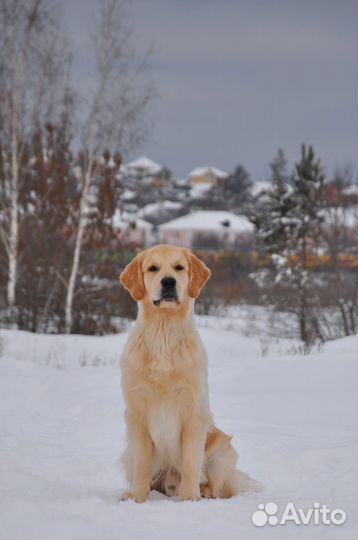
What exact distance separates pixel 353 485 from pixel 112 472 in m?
1.83

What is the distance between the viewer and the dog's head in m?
3.82

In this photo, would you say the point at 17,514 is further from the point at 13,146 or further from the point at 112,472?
the point at 13,146

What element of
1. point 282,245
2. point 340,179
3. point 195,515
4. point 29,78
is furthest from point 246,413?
point 340,179

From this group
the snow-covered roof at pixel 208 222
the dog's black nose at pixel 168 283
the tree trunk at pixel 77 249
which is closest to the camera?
the dog's black nose at pixel 168 283

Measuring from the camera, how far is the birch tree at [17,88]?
17.4 meters

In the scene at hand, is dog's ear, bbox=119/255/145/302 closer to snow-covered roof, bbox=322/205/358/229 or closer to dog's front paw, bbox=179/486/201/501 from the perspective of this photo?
dog's front paw, bbox=179/486/201/501

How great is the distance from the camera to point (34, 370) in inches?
386

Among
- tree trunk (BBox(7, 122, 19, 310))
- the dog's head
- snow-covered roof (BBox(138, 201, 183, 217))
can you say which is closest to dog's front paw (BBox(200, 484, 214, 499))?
the dog's head

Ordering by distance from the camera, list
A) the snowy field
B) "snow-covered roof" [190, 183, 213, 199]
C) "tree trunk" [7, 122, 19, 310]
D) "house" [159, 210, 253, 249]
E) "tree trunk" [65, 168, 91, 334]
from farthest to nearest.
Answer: "snow-covered roof" [190, 183, 213, 199], "house" [159, 210, 253, 249], "tree trunk" [65, 168, 91, 334], "tree trunk" [7, 122, 19, 310], the snowy field

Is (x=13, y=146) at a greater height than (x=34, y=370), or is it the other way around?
(x=13, y=146)

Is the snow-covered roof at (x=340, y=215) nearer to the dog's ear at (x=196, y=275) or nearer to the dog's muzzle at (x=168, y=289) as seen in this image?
the dog's ear at (x=196, y=275)

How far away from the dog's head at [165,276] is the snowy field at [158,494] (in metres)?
1.18

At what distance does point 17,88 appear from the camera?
17297 mm

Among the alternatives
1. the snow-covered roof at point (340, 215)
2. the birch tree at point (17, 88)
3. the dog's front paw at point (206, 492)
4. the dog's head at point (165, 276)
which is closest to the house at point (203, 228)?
the snow-covered roof at point (340, 215)
